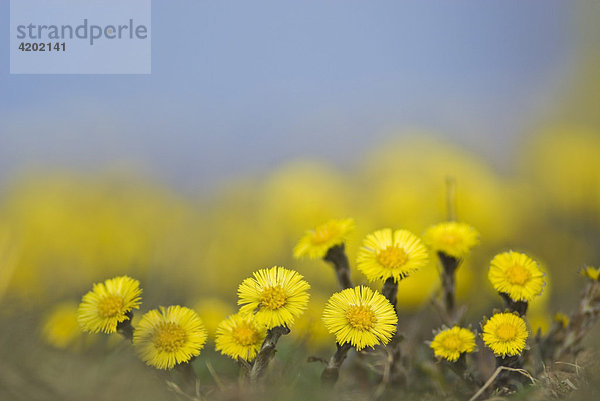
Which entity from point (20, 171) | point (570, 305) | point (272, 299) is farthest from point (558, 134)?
point (20, 171)

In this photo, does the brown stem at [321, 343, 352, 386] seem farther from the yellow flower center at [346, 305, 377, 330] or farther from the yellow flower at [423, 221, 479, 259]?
the yellow flower at [423, 221, 479, 259]

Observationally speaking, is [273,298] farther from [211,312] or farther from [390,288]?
[211,312]

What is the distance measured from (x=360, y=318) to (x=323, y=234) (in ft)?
0.47

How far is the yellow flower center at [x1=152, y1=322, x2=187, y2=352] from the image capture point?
0.61 meters

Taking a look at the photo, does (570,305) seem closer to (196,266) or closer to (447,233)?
(447,233)

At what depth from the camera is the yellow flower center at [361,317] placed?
60 centimetres

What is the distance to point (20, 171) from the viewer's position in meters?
1.25

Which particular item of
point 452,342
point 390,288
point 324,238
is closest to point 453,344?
point 452,342

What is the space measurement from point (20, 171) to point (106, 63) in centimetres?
45

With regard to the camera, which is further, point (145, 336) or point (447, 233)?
point (447, 233)

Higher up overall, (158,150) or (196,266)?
(158,150)

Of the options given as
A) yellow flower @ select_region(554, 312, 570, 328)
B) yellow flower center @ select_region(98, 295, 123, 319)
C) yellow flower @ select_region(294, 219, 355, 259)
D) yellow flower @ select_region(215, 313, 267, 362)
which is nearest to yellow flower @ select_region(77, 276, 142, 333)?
yellow flower center @ select_region(98, 295, 123, 319)

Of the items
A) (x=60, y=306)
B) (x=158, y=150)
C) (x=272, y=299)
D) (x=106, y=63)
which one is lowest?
(x=60, y=306)

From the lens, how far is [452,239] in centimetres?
73
